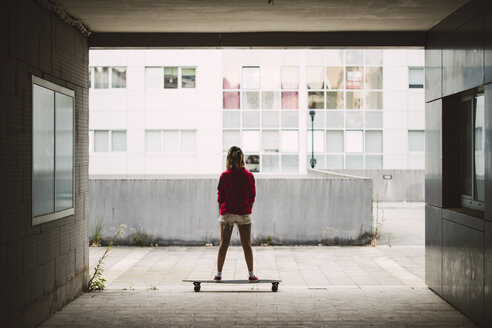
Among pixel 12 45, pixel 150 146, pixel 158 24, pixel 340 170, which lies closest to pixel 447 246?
pixel 158 24

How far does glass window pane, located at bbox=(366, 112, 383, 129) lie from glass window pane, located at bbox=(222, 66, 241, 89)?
7314 mm

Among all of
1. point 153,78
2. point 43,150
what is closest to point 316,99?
point 153,78

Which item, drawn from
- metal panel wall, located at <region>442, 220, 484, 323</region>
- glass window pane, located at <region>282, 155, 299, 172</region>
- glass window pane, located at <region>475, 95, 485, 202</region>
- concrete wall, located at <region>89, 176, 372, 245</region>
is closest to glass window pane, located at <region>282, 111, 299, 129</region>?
glass window pane, located at <region>282, 155, 299, 172</region>

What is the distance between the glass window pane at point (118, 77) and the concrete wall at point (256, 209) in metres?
17.1

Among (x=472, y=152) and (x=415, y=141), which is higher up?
(x=415, y=141)

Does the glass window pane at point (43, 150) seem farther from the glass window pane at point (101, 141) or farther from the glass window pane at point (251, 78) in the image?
the glass window pane at point (251, 78)

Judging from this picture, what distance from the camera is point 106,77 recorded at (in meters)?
29.0

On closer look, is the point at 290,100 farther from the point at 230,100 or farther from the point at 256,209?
the point at 256,209

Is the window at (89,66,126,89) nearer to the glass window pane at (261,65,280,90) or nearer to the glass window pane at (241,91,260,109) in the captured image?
the glass window pane at (241,91,260,109)

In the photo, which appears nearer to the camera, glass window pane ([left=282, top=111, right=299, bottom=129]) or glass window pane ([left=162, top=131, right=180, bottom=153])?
glass window pane ([left=162, top=131, right=180, bottom=153])

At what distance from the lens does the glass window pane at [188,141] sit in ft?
94.6

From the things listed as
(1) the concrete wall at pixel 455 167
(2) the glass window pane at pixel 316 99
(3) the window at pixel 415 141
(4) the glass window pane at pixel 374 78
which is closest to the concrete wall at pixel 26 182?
(1) the concrete wall at pixel 455 167

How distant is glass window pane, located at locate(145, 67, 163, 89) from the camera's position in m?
28.8

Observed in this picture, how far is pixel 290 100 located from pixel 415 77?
274 inches
